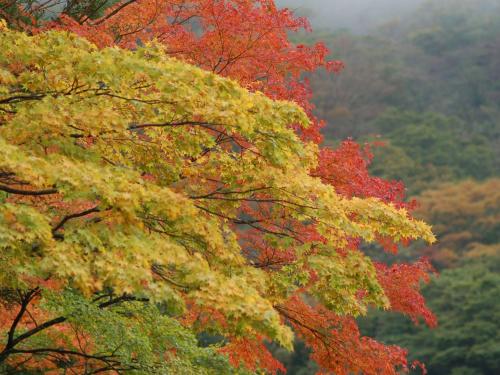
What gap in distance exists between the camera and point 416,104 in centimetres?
5375

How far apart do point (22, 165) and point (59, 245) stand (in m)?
0.60

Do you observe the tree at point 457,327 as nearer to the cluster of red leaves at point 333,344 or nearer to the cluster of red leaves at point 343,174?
the cluster of red leaves at point 333,344

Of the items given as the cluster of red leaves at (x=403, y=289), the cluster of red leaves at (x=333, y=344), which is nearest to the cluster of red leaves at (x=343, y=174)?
the cluster of red leaves at (x=403, y=289)

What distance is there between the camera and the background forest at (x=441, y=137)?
92.4 ft

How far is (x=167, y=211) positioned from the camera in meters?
5.30

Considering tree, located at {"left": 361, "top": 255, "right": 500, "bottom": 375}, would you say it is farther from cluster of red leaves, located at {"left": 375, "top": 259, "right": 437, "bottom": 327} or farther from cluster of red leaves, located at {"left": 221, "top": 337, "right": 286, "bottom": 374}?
cluster of red leaves, located at {"left": 221, "top": 337, "right": 286, "bottom": 374}

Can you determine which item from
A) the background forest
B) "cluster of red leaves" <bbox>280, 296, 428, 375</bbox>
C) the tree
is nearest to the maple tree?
"cluster of red leaves" <bbox>280, 296, 428, 375</bbox>

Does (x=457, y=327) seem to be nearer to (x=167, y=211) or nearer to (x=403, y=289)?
(x=403, y=289)

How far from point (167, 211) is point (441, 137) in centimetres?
4277

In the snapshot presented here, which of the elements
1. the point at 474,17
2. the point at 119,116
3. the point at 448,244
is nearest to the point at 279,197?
the point at 119,116

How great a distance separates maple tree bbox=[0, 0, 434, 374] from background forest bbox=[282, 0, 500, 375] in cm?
2011

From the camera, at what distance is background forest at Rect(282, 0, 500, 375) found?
28.2 metres

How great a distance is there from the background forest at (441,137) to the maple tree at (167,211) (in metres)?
20.1

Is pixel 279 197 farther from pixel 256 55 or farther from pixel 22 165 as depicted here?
pixel 256 55
